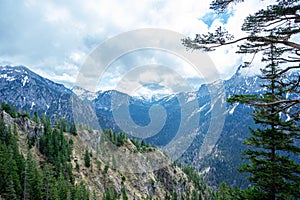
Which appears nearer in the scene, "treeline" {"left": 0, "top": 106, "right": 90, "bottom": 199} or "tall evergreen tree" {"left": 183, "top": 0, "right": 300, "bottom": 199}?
"tall evergreen tree" {"left": 183, "top": 0, "right": 300, "bottom": 199}

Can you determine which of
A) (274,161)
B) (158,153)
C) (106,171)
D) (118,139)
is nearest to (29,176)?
(274,161)

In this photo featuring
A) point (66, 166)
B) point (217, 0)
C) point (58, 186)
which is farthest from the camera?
point (66, 166)

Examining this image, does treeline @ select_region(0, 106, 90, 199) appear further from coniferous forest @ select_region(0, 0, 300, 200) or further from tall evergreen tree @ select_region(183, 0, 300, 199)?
tall evergreen tree @ select_region(183, 0, 300, 199)

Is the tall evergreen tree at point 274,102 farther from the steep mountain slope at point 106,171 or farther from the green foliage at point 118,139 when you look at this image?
the green foliage at point 118,139

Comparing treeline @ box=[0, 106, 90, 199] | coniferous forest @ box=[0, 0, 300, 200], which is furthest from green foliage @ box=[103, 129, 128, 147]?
treeline @ box=[0, 106, 90, 199]

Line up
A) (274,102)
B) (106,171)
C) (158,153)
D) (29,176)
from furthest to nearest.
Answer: (158,153)
(106,171)
(29,176)
(274,102)

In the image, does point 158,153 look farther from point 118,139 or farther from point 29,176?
point 29,176

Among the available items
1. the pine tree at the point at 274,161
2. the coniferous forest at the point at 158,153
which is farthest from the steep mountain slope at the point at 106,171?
the pine tree at the point at 274,161

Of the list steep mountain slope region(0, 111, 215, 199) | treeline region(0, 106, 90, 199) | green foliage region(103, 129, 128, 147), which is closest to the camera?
treeline region(0, 106, 90, 199)

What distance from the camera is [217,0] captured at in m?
10.6

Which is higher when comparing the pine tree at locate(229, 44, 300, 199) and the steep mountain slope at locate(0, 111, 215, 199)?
the pine tree at locate(229, 44, 300, 199)

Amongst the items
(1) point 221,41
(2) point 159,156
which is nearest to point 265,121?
(1) point 221,41

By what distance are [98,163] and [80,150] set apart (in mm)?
11383

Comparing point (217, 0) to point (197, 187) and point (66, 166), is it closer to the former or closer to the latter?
point (66, 166)
